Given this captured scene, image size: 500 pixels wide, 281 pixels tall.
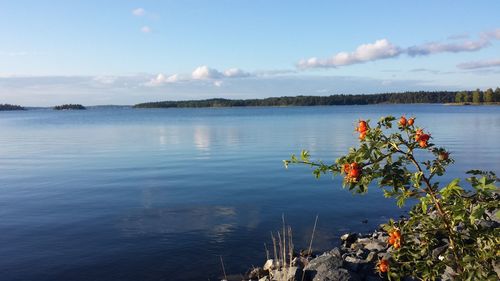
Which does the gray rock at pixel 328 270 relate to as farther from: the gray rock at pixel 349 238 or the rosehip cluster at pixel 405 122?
the rosehip cluster at pixel 405 122

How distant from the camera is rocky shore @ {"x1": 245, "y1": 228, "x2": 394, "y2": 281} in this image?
941 cm

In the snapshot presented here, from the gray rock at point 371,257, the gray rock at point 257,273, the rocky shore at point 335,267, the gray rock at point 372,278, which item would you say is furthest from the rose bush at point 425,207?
the gray rock at point 257,273

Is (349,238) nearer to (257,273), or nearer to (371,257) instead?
(371,257)

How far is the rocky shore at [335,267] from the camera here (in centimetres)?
941

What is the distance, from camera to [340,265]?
9711mm

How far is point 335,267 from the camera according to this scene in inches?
379

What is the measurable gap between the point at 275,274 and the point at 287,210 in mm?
Result: 7441

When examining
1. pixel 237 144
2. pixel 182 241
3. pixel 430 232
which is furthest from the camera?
pixel 237 144

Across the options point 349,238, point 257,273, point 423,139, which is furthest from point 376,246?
point 423,139

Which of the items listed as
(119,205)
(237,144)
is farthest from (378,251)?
(237,144)

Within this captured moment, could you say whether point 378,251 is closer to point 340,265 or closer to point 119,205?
point 340,265

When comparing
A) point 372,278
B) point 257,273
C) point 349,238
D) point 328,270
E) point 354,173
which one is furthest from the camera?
point 349,238

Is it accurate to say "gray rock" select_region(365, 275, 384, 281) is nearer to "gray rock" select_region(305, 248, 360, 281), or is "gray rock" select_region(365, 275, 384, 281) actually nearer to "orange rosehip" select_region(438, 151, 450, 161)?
"gray rock" select_region(305, 248, 360, 281)


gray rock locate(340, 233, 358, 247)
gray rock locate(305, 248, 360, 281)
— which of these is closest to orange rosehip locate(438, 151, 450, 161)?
Result: gray rock locate(305, 248, 360, 281)
